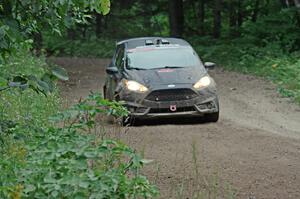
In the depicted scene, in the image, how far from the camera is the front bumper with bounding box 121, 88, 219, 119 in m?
13.5

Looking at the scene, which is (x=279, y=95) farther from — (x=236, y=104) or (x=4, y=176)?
(x=4, y=176)

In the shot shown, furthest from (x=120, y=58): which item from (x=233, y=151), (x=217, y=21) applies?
(x=217, y=21)

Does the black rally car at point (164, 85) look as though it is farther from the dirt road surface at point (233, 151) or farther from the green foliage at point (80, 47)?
the green foliage at point (80, 47)

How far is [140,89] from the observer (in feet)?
44.6

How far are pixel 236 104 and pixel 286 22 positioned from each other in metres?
11.9

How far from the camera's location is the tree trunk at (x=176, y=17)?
1412 inches

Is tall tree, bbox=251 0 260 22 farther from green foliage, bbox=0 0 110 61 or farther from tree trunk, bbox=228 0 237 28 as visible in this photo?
green foliage, bbox=0 0 110 61

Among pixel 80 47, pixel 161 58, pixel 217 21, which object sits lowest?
pixel 80 47

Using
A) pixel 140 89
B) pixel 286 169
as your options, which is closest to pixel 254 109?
pixel 140 89

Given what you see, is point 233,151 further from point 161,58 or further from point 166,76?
point 161,58

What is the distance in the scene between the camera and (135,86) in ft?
44.9

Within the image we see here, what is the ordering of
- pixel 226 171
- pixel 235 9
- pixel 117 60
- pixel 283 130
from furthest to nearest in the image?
pixel 235 9
pixel 117 60
pixel 283 130
pixel 226 171

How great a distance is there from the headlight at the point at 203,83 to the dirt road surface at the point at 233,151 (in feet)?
2.77

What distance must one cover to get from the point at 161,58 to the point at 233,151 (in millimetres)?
4733
